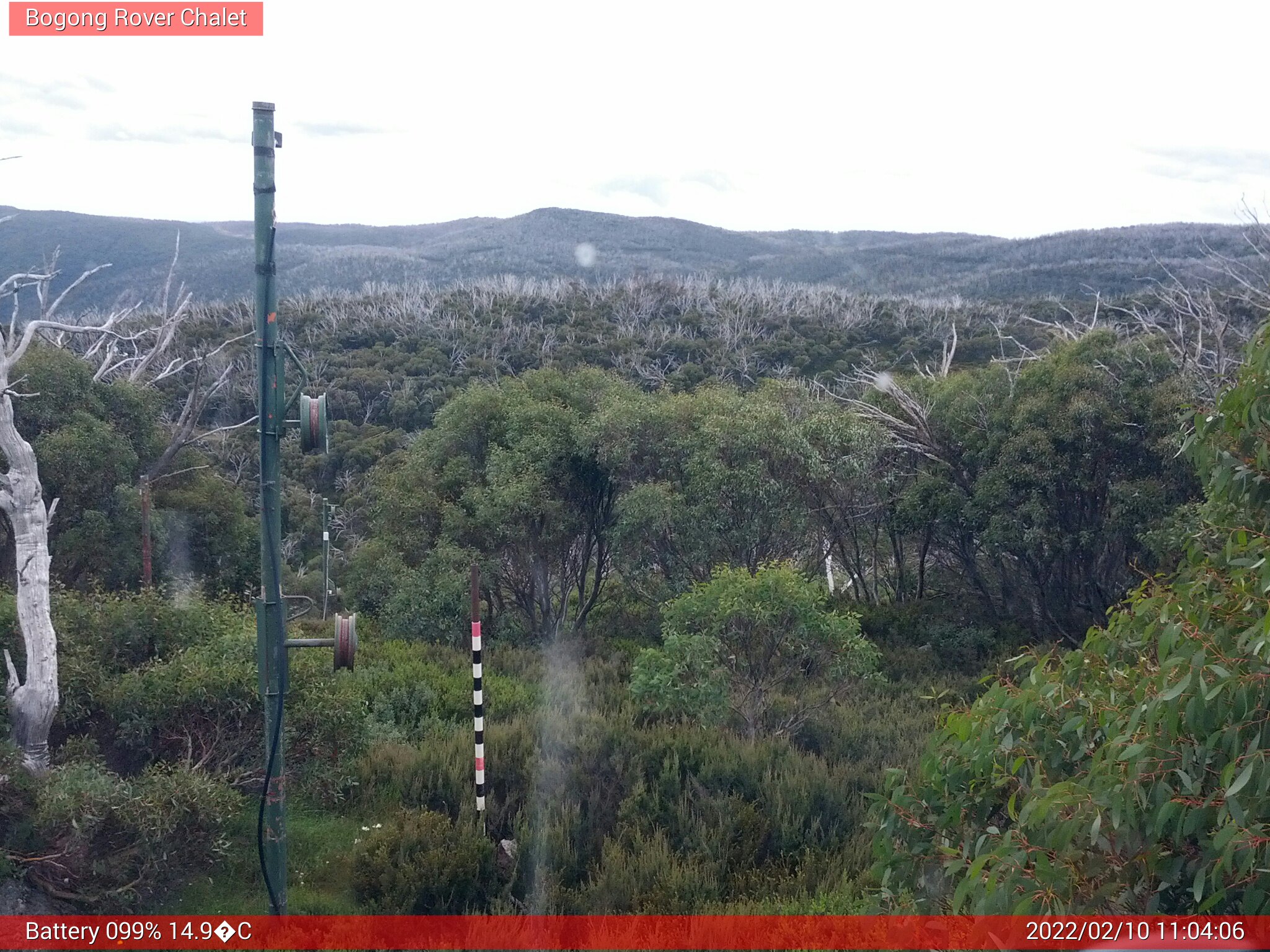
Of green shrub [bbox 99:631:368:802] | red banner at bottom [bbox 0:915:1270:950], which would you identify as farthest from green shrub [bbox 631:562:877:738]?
red banner at bottom [bbox 0:915:1270:950]

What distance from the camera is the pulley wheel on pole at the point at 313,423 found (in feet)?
16.5

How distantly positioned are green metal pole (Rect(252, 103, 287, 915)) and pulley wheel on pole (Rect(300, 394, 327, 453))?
20 centimetres

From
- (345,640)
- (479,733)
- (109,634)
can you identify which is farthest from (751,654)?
(109,634)

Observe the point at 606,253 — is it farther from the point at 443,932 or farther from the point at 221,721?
the point at 443,932

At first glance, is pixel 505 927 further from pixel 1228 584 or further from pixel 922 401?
pixel 922 401

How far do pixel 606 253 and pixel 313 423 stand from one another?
76.0 meters

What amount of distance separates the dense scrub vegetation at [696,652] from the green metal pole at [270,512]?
4.02ft

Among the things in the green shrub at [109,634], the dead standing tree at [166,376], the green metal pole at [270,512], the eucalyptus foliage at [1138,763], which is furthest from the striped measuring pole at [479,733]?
the dead standing tree at [166,376]

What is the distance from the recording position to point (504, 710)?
9.90m

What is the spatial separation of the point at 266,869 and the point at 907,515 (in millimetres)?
11701

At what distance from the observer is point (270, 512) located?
526 centimetres

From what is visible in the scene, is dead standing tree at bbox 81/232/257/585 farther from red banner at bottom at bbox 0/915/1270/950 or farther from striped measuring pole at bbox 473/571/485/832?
red banner at bottom at bbox 0/915/1270/950

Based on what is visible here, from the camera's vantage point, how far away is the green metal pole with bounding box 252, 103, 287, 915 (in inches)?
203

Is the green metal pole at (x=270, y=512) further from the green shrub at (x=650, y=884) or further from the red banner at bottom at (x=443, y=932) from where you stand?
the green shrub at (x=650, y=884)
